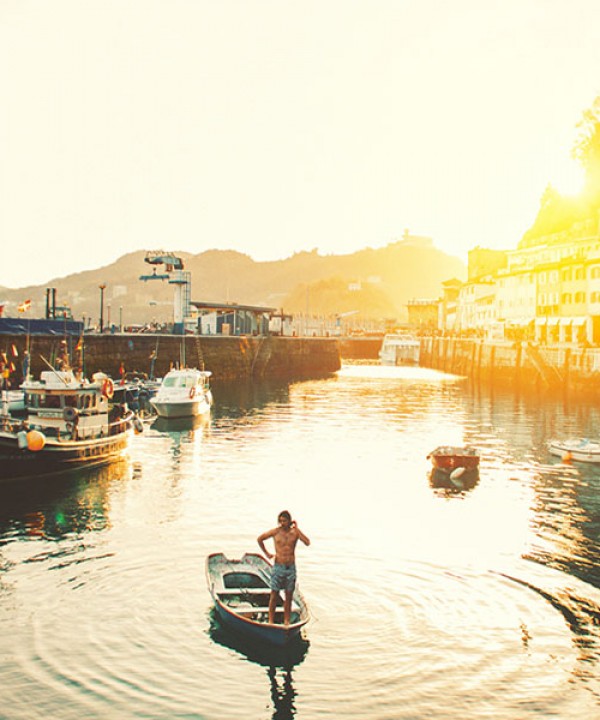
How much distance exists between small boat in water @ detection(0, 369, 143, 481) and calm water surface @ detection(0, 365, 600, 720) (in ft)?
3.38

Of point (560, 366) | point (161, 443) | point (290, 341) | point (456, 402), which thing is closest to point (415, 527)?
point (161, 443)

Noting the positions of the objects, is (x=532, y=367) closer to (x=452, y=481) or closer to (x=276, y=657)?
(x=452, y=481)

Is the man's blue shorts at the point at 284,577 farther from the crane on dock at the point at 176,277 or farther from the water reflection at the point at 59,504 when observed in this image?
the crane on dock at the point at 176,277

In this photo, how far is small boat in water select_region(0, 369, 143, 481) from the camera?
121ft

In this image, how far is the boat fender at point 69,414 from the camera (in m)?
40.4

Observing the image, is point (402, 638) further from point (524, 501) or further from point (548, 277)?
point (548, 277)

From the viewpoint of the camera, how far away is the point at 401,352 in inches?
7052

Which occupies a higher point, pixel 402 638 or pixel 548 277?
pixel 548 277

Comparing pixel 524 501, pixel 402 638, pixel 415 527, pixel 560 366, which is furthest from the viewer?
pixel 560 366

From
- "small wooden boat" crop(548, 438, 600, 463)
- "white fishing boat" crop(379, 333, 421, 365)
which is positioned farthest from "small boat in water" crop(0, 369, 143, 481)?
"white fishing boat" crop(379, 333, 421, 365)

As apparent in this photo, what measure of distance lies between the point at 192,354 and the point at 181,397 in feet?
144

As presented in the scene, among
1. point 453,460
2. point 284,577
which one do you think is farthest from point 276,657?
point 453,460

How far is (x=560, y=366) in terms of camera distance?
9956 cm

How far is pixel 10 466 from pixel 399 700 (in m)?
24.4
